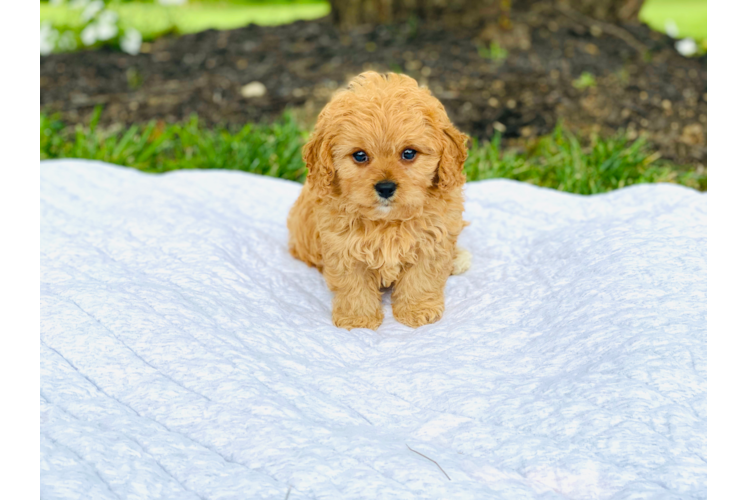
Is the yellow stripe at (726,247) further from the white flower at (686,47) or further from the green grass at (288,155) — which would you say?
the white flower at (686,47)

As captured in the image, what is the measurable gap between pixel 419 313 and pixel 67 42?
742cm

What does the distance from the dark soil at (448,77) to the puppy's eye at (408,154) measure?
3361 mm

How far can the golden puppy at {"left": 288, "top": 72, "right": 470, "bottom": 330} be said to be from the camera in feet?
9.90

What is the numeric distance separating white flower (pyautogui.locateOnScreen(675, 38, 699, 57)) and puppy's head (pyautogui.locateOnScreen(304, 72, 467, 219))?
577 centimetres

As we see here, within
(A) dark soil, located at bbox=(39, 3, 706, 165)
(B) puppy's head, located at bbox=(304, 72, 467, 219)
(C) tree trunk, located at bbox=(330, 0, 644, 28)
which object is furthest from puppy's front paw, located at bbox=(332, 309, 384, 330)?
(C) tree trunk, located at bbox=(330, 0, 644, 28)

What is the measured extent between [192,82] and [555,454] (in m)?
6.42

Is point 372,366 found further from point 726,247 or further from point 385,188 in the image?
point 726,247

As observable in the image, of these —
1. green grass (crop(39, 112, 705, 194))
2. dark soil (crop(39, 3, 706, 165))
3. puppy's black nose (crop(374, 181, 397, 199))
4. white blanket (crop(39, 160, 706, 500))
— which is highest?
dark soil (crop(39, 3, 706, 165))

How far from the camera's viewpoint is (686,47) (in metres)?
7.77

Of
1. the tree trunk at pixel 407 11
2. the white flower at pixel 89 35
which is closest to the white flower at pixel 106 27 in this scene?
the white flower at pixel 89 35

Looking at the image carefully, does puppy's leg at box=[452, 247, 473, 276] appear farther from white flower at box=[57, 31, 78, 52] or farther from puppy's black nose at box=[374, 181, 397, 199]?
white flower at box=[57, 31, 78, 52]

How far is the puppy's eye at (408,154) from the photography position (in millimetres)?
3084

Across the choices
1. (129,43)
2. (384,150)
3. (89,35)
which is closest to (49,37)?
(89,35)

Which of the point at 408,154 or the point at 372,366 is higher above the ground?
the point at 408,154
